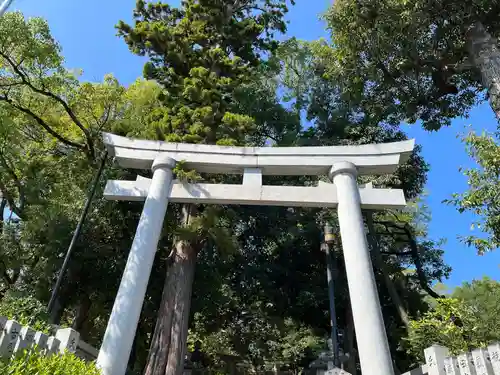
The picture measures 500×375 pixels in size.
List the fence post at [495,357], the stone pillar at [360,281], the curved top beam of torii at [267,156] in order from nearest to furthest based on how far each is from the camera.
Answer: the fence post at [495,357] < the stone pillar at [360,281] < the curved top beam of torii at [267,156]

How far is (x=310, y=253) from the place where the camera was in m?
12.1

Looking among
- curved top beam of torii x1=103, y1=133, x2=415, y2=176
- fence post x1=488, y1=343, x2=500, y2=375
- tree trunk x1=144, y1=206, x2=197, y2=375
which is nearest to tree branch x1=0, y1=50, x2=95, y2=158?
curved top beam of torii x1=103, y1=133, x2=415, y2=176

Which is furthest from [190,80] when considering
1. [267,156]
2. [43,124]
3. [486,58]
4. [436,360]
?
[436,360]

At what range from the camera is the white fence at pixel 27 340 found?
11.5ft

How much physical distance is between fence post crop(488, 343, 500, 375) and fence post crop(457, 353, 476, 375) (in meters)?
0.23

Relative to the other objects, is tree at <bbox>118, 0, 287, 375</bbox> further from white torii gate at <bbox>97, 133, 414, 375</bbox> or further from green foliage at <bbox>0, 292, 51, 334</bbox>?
green foliage at <bbox>0, 292, 51, 334</bbox>

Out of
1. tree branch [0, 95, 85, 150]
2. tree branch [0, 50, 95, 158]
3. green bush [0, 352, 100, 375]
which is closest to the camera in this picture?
green bush [0, 352, 100, 375]

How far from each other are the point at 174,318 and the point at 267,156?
10.2 feet

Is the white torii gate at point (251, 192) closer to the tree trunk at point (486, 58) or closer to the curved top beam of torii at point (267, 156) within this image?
the curved top beam of torii at point (267, 156)

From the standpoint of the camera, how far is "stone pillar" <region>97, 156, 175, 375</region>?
4.77m

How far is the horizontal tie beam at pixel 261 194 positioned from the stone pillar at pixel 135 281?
9.3 inches

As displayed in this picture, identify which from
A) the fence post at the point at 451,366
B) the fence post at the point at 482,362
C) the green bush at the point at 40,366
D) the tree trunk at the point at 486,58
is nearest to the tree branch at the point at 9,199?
the green bush at the point at 40,366

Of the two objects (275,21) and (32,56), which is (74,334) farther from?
(275,21)

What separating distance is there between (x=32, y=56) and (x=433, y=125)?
9.17 m
